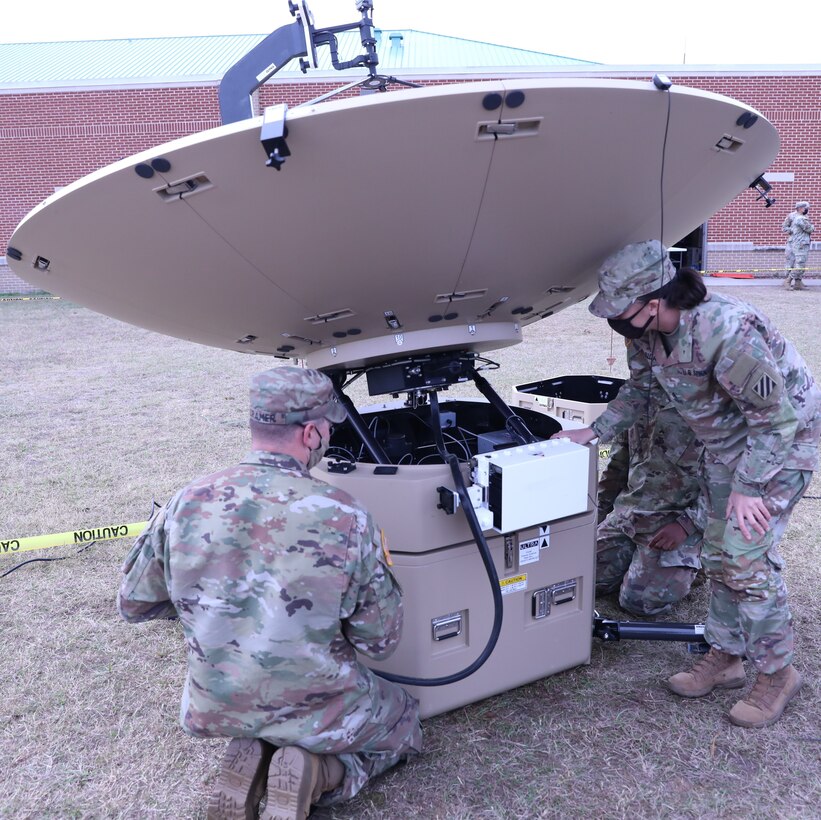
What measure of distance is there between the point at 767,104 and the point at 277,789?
20689mm

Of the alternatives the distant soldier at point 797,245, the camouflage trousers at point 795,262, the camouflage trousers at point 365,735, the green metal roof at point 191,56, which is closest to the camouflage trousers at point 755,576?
the camouflage trousers at point 365,735

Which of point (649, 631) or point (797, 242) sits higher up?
point (649, 631)

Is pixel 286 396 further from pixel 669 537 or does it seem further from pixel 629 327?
pixel 669 537

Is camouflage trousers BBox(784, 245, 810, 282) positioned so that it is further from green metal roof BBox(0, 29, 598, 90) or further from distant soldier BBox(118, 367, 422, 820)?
distant soldier BBox(118, 367, 422, 820)

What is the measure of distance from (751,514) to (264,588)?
1544 mm

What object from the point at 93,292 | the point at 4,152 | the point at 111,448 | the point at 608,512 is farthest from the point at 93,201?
the point at 4,152

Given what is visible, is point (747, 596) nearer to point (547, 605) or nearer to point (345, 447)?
point (547, 605)

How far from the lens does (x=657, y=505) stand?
3.10 metres

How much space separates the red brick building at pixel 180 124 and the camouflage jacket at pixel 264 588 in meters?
17.7

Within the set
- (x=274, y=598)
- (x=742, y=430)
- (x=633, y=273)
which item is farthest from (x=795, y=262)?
(x=274, y=598)

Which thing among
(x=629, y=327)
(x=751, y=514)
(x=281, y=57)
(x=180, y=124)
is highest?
(x=281, y=57)

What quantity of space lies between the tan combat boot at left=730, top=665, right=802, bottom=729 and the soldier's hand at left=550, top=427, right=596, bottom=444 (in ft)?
3.23

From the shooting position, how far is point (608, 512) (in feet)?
11.9

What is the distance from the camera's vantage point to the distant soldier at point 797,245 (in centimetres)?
1527
